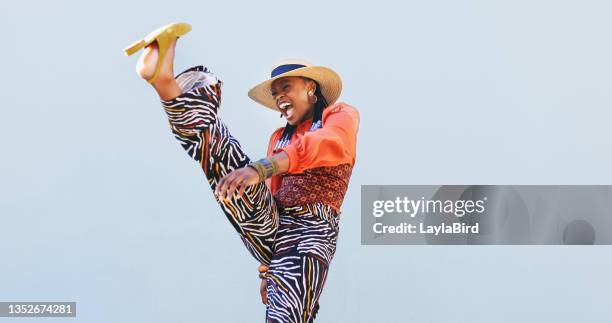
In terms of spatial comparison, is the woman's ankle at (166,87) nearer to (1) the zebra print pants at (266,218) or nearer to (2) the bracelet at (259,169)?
(1) the zebra print pants at (266,218)

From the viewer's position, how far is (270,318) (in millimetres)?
3188

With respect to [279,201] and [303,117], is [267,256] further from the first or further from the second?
[303,117]

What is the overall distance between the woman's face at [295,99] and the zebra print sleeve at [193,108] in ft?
1.68

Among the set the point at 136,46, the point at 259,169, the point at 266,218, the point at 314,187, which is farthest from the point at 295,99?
the point at 136,46

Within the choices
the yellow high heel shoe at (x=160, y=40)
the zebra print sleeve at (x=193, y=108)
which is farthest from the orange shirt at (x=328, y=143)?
the yellow high heel shoe at (x=160, y=40)

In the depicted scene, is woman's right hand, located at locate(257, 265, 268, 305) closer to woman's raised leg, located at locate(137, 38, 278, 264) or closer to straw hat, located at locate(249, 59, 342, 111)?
woman's raised leg, located at locate(137, 38, 278, 264)

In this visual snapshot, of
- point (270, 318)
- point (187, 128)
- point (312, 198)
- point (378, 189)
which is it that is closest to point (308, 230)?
point (312, 198)

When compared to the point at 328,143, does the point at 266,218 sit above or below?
below

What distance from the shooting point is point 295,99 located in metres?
3.50

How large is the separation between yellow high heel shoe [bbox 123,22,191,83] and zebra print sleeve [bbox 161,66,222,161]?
0.15m

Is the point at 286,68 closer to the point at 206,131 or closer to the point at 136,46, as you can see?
the point at 206,131

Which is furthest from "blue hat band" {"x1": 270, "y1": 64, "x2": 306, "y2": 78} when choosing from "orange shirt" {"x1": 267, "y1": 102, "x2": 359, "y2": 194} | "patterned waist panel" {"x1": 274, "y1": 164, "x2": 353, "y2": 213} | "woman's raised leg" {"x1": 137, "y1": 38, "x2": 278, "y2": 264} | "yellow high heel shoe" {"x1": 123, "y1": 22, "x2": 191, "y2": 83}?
A: "yellow high heel shoe" {"x1": 123, "y1": 22, "x2": 191, "y2": 83}

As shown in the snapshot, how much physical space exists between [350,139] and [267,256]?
1.72 ft

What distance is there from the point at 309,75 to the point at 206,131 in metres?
0.66
